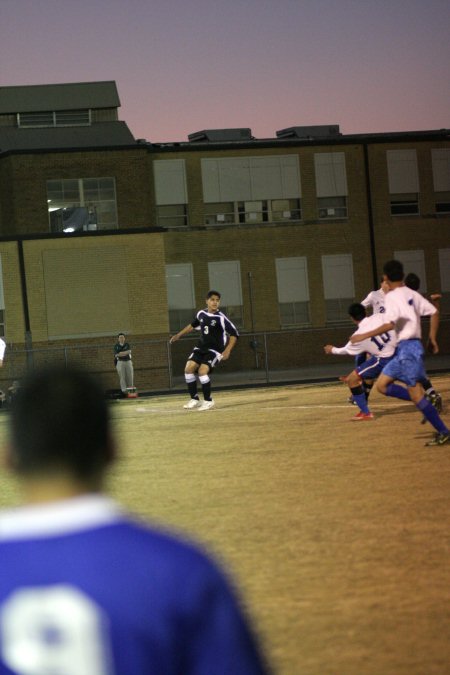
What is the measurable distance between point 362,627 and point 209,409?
18138mm

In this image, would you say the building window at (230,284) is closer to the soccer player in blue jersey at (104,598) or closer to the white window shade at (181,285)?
the white window shade at (181,285)

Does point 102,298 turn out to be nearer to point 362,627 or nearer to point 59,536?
point 362,627

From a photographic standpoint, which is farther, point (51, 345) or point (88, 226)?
point (88, 226)

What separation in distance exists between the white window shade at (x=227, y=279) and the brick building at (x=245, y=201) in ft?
0.18

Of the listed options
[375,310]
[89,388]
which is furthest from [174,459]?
[89,388]

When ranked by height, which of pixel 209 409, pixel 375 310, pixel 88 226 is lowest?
pixel 209 409

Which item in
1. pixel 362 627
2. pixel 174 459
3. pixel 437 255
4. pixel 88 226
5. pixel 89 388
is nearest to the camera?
pixel 89 388

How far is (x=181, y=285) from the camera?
5253cm

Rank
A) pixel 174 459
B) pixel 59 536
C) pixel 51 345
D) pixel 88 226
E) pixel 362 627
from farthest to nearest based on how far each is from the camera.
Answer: pixel 88 226, pixel 51 345, pixel 174 459, pixel 362 627, pixel 59 536

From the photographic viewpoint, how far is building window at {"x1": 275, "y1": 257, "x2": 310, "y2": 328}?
176 feet

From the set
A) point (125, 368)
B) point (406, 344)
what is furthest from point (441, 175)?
point (406, 344)

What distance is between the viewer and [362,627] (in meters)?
6.03

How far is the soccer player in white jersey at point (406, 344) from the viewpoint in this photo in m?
13.6

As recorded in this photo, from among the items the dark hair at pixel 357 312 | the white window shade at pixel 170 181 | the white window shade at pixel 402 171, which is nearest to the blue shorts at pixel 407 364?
the dark hair at pixel 357 312
